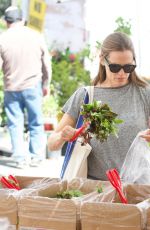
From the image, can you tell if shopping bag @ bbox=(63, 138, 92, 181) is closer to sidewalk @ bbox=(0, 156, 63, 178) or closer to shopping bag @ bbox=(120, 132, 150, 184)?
shopping bag @ bbox=(120, 132, 150, 184)

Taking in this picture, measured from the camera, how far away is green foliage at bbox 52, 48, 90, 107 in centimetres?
793

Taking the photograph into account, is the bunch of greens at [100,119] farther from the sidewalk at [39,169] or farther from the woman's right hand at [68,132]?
the sidewalk at [39,169]

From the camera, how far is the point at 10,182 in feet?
6.73

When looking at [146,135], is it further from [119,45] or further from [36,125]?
[36,125]

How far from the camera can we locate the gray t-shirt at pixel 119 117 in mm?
2422

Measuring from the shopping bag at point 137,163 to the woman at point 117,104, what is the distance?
0.10 metres

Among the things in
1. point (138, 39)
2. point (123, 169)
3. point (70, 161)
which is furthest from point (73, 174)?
point (138, 39)

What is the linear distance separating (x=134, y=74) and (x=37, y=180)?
30.6 inches

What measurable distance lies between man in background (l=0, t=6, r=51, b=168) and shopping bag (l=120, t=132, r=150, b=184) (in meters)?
4.13

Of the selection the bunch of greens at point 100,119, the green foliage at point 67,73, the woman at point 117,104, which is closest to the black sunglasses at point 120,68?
the woman at point 117,104

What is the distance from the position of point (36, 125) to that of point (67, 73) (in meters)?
1.69

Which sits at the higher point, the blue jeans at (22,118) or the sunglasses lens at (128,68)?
the sunglasses lens at (128,68)

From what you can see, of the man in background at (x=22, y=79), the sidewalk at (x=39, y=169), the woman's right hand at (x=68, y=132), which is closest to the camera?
the woman's right hand at (x=68, y=132)

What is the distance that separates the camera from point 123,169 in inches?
91.3
